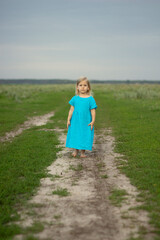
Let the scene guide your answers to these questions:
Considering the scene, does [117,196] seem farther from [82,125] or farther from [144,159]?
[82,125]

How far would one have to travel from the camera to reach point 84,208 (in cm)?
394

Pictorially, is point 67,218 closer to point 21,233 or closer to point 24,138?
point 21,233

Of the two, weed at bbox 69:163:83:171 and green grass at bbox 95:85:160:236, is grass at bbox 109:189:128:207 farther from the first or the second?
weed at bbox 69:163:83:171

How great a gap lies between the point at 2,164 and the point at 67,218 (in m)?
3.22

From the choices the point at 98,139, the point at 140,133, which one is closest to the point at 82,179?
the point at 98,139

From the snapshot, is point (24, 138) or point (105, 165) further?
point (24, 138)

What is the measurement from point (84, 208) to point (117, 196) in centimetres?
70

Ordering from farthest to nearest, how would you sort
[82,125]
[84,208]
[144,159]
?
[82,125] → [144,159] → [84,208]

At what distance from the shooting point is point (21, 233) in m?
3.30

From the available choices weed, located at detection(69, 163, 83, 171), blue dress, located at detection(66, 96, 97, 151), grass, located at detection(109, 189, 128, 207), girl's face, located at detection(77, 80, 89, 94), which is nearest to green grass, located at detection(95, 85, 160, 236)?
grass, located at detection(109, 189, 128, 207)

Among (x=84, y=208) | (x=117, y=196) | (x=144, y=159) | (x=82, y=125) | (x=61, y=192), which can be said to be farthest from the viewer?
(x=82, y=125)

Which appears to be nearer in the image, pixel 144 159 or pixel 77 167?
pixel 77 167

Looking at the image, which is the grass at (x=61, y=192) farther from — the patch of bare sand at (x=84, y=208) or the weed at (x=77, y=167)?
the weed at (x=77, y=167)

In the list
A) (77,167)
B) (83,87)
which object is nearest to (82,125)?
(83,87)
